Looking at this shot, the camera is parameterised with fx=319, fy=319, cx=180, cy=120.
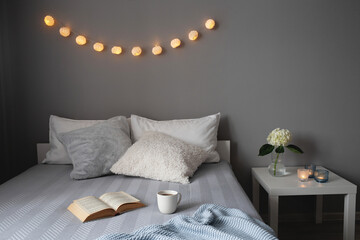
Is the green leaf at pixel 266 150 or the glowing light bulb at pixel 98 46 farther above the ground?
the glowing light bulb at pixel 98 46

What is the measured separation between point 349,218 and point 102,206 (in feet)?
5.58

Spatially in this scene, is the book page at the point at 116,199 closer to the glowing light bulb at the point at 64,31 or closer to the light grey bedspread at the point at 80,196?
the light grey bedspread at the point at 80,196

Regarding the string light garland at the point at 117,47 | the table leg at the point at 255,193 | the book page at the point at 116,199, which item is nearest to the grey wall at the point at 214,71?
the string light garland at the point at 117,47

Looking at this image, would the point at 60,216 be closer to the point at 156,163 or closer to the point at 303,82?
the point at 156,163

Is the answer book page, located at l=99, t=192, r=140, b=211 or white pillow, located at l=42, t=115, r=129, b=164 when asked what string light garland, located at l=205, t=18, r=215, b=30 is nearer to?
white pillow, located at l=42, t=115, r=129, b=164

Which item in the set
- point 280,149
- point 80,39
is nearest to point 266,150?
point 280,149

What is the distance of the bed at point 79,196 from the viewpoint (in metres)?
1.38

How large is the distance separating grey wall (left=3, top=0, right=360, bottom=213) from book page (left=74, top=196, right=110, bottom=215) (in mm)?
1215

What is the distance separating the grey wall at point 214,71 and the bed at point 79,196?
0.56m

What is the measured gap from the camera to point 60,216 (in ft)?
4.95

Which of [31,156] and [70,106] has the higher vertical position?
[70,106]

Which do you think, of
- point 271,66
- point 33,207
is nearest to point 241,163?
point 271,66

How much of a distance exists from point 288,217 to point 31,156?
230 centimetres

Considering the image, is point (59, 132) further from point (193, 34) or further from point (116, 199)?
point (193, 34)
